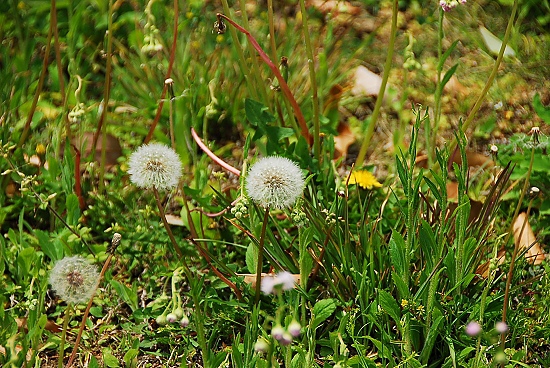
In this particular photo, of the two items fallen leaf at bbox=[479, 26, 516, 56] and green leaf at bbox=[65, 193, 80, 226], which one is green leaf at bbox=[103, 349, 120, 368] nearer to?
green leaf at bbox=[65, 193, 80, 226]

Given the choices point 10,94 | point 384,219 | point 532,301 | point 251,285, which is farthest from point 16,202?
point 532,301

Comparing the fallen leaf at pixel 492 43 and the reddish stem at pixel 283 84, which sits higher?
the fallen leaf at pixel 492 43

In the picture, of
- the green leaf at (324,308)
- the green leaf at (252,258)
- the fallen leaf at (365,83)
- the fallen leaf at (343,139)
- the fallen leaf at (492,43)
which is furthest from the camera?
the fallen leaf at (492,43)

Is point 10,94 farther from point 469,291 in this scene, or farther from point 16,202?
point 469,291

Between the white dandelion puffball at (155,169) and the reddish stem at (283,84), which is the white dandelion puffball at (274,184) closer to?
the white dandelion puffball at (155,169)

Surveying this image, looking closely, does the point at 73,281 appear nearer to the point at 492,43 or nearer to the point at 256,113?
the point at 256,113

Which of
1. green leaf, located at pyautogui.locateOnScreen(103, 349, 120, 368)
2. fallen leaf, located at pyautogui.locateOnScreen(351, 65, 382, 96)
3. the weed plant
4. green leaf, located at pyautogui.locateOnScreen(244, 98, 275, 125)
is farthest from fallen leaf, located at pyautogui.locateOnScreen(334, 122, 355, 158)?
green leaf, located at pyautogui.locateOnScreen(103, 349, 120, 368)

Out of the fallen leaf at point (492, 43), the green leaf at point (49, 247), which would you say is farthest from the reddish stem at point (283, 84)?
the fallen leaf at point (492, 43)
